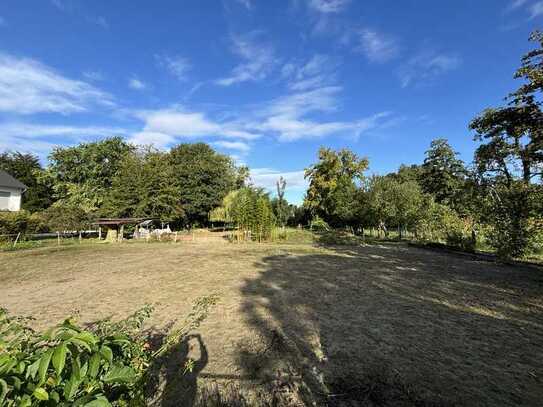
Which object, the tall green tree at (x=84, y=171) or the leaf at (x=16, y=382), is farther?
the tall green tree at (x=84, y=171)

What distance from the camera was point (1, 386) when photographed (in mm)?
887

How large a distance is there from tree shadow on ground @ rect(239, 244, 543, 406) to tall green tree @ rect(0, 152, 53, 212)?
38.8m

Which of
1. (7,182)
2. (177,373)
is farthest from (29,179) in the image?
(177,373)

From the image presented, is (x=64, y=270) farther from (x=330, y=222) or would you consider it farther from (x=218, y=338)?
(x=330, y=222)

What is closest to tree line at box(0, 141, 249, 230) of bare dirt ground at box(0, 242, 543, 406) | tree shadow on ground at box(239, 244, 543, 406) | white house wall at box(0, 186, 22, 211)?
white house wall at box(0, 186, 22, 211)

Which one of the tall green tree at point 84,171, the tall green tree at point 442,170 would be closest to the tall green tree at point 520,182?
the tall green tree at point 442,170

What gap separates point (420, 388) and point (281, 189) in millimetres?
40225

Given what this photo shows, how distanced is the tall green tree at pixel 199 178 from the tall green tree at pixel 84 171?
7.27m

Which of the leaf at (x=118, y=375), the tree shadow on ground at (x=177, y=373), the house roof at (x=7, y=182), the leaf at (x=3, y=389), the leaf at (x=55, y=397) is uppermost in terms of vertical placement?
the house roof at (x=7, y=182)

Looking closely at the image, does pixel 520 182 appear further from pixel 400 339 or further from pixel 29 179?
pixel 29 179

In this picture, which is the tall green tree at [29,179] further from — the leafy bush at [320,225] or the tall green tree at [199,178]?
the leafy bush at [320,225]

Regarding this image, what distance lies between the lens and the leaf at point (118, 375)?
4.00ft

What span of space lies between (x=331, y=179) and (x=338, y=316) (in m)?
31.8

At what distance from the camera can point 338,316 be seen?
569 centimetres
